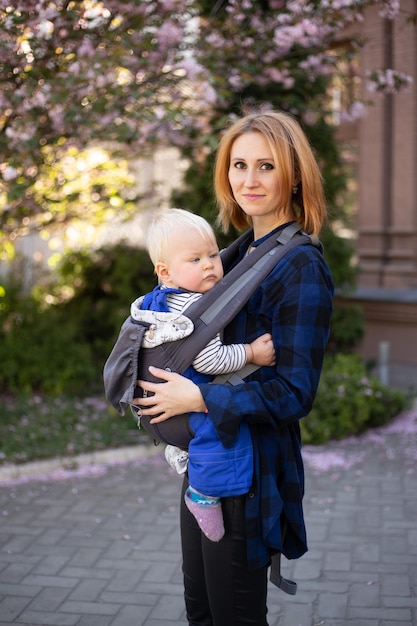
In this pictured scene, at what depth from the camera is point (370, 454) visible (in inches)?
232

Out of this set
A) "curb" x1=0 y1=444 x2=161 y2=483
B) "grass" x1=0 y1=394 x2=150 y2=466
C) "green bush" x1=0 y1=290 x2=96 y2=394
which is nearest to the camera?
"curb" x1=0 y1=444 x2=161 y2=483

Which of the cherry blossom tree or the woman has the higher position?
the cherry blossom tree

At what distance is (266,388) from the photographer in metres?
2.10

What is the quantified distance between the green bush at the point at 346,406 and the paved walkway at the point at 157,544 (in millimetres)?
160

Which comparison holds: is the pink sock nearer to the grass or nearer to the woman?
the woman

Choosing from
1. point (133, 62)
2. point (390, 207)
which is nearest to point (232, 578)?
point (133, 62)

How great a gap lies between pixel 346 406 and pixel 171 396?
13.9 ft

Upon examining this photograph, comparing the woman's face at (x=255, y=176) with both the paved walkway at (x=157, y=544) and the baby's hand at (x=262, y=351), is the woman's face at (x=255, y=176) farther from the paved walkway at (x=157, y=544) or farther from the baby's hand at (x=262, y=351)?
the paved walkway at (x=157, y=544)

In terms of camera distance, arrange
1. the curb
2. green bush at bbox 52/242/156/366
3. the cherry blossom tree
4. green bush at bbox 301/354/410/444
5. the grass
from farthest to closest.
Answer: green bush at bbox 52/242/156/366, green bush at bbox 301/354/410/444, the grass, the curb, the cherry blossom tree

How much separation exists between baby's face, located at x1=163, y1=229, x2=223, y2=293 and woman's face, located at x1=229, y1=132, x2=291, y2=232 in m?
0.19

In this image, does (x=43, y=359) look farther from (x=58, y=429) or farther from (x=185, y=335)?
(x=185, y=335)

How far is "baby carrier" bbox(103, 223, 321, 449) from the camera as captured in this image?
2.12 metres

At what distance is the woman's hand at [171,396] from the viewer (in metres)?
2.11

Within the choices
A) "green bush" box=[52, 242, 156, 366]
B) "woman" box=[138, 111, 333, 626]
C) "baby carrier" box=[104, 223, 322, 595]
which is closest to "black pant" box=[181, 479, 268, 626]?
"woman" box=[138, 111, 333, 626]
